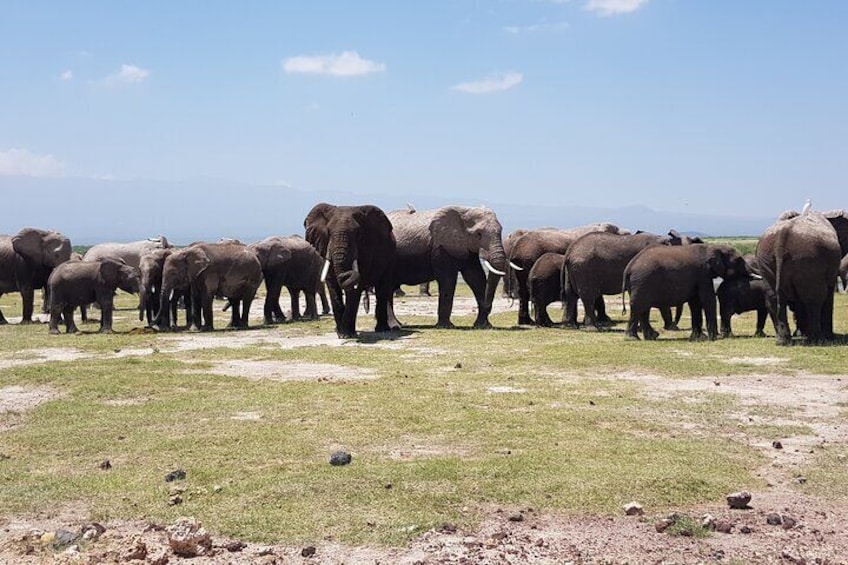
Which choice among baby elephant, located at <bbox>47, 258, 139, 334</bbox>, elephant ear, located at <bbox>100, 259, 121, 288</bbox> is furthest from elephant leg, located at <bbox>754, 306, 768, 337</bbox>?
elephant ear, located at <bbox>100, 259, 121, 288</bbox>

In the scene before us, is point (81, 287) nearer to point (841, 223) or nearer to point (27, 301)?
point (27, 301)

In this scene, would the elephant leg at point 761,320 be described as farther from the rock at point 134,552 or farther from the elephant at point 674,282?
the rock at point 134,552

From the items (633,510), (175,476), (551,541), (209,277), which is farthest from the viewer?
(209,277)

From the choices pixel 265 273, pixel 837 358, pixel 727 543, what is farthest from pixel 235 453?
pixel 265 273

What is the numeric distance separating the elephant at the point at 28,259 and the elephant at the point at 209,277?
19.8ft

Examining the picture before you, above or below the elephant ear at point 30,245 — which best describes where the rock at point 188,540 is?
below

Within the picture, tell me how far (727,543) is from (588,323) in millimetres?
17271

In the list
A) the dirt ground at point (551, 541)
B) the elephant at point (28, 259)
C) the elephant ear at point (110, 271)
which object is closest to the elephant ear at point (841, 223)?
the dirt ground at point (551, 541)

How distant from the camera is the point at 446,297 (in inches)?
1012

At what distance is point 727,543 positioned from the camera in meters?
7.70

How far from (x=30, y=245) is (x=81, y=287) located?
6.08 meters

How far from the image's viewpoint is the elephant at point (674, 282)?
20.8 metres

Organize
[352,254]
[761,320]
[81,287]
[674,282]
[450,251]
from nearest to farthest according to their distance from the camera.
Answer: [674,282] → [761,320] → [352,254] → [81,287] → [450,251]

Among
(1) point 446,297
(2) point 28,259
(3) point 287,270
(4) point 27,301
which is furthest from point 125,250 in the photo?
(1) point 446,297
